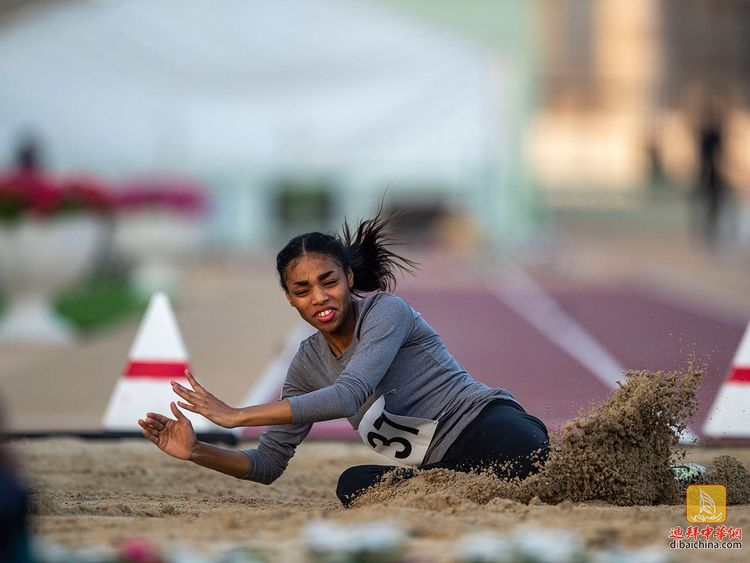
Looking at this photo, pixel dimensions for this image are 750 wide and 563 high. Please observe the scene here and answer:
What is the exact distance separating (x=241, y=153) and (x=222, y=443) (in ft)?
80.7

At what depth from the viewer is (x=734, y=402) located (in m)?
7.33

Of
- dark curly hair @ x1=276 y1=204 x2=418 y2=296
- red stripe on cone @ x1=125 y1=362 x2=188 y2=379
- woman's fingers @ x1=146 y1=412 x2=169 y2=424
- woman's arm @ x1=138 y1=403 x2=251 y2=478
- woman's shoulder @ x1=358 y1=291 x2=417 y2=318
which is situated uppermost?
→ dark curly hair @ x1=276 y1=204 x2=418 y2=296

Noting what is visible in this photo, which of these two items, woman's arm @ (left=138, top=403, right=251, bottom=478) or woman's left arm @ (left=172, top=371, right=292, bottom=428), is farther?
woman's arm @ (left=138, top=403, right=251, bottom=478)

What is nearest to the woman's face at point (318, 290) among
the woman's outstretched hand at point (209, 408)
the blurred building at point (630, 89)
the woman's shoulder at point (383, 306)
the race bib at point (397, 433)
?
the woman's shoulder at point (383, 306)

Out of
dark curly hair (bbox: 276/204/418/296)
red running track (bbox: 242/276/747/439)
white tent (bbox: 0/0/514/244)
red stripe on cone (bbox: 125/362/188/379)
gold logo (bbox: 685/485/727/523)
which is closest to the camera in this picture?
gold logo (bbox: 685/485/727/523)

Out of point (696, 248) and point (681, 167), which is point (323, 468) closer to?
point (696, 248)

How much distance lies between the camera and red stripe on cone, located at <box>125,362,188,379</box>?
783 centimetres

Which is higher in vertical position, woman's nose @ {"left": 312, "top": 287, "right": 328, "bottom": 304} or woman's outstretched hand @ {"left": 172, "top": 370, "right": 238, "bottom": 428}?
woman's nose @ {"left": 312, "top": 287, "right": 328, "bottom": 304}

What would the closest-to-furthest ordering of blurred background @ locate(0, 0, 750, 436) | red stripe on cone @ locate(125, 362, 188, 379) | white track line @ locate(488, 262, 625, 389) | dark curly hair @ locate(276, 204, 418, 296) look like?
dark curly hair @ locate(276, 204, 418, 296)
red stripe on cone @ locate(125, 362, 188, 379)
white track line @ locate(488, 262, 625, 389)
blurred background @ locate(0, 0, 750, 436)

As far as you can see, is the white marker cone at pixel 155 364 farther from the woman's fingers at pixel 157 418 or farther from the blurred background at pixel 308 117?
the blurred background at pixel 308 117

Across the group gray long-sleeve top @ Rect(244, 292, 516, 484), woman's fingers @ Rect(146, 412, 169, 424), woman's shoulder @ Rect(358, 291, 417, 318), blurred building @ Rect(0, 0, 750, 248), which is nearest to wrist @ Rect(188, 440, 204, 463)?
woman's fingers @ Rect(146, 412, 169, 424)

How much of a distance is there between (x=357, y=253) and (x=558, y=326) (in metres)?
10.0

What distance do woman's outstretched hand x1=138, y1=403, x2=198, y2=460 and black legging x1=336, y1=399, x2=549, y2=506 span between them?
2.99ft
